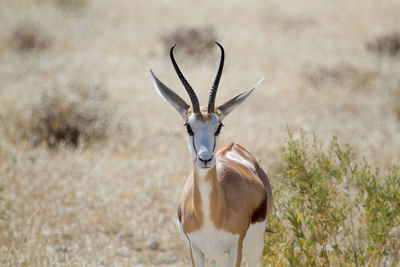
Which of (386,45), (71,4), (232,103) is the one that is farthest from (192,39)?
(232,103)

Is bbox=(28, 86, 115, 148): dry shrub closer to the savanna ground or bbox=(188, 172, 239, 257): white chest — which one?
the savanna ground

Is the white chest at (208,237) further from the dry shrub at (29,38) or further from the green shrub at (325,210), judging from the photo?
the dry shrub at (29,38)

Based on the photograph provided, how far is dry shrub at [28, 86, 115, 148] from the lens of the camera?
1064 centimetres

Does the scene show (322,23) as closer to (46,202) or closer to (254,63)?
(254,63)

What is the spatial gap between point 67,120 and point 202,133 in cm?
716

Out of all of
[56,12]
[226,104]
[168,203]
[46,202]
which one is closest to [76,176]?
[46,202]

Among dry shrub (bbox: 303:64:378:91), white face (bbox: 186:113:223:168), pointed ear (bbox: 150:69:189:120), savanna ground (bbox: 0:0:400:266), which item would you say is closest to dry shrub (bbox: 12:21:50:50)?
savanna ground (bbox: 0:0:400:266)

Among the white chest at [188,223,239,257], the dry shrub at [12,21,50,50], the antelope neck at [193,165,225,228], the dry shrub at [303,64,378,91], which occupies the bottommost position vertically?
the white chest at [188,223,239,257]

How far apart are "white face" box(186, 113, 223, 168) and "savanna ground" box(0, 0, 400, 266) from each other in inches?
59.9

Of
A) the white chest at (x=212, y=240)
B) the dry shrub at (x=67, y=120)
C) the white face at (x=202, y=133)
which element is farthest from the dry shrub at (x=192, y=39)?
the white chest at (x=212, y=240)

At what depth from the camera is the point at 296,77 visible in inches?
611

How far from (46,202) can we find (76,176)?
1.14 metres

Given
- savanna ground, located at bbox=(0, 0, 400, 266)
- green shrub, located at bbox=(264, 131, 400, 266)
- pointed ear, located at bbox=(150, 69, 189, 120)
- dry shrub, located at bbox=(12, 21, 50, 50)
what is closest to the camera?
pointed ear, located at bbox=(150, 69, 189, 120)

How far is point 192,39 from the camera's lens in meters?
18.6
